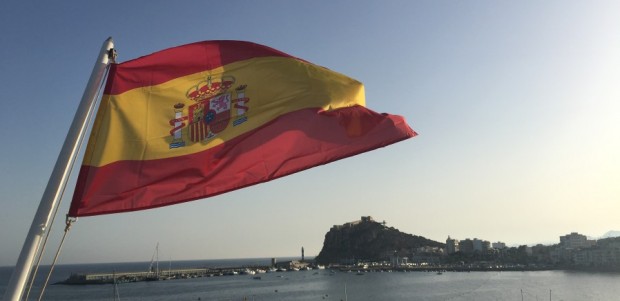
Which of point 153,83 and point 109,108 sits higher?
point 153,83

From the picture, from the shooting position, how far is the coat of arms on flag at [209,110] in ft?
19.0

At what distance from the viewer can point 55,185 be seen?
450 centimetres

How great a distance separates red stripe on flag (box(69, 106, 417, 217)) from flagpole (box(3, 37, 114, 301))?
54 centimetres

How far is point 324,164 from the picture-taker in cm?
577

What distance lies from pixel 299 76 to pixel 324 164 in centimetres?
115

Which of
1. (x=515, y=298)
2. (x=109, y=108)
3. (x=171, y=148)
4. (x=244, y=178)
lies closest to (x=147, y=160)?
(x=171, y=148)

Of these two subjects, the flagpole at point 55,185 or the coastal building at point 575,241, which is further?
the coastal building at point 575,241

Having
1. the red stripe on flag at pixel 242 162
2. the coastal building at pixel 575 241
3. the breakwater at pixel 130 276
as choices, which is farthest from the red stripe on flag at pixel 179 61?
the coastal building at pixel 575 241

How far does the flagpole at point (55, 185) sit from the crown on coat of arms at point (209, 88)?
1.15 meters

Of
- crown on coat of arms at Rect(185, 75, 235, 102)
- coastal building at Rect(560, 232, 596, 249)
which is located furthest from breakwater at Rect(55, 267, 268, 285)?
coastal building at Rect(560, 232, 596, 249)

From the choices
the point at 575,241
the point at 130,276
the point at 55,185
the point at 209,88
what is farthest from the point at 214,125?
the point at 575,241

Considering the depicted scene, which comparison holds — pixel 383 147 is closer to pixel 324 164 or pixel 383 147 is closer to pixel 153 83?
pixel 324 164

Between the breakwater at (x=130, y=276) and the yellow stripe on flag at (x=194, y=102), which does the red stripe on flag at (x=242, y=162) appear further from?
the breakwater at (x=130, y=276)

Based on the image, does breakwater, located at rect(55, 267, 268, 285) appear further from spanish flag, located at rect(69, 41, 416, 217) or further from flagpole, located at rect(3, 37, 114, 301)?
flagpole, located at rect(3, 37, 114, 301)
